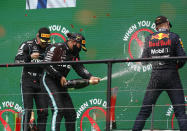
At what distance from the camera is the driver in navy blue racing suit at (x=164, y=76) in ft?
17.1

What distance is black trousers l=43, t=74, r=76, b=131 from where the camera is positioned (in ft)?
17.6

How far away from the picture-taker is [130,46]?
7051mm

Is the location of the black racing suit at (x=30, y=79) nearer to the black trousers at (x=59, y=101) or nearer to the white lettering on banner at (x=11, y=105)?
the black trousers at (x=59, y=101)

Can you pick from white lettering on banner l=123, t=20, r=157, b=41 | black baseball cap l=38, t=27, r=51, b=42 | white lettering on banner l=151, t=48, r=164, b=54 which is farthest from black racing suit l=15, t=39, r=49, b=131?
white lettering on banner l=151, t=48, r=164, b=54

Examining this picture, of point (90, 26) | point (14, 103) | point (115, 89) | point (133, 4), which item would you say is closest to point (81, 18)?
point (90, 26)

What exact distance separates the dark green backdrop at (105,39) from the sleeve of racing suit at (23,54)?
111cm

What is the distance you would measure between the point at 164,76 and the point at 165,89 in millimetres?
158

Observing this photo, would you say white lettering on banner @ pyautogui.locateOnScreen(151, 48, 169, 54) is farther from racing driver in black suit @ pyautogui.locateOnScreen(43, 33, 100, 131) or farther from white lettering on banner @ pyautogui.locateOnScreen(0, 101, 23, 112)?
white lettering on banner @ pyautogui.locateOnScreen(0, 101, 23, 112)

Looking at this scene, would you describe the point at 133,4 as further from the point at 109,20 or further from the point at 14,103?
the point at 14,103

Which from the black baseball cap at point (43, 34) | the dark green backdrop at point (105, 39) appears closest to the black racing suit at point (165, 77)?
the dark green backdrop at point (105, 39)

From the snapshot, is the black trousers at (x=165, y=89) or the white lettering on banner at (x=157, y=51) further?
the white lettering on banner at (x=157, y=51)

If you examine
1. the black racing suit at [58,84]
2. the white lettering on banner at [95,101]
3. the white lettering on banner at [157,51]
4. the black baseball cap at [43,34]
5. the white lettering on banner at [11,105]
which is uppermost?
the black baseball cap at [43,34]

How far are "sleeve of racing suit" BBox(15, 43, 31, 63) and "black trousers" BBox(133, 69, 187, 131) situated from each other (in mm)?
1900

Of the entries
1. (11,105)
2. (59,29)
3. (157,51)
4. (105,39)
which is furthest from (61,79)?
(11,105)
